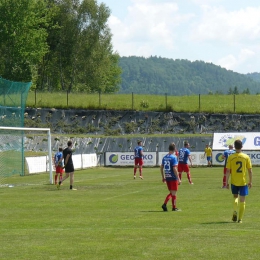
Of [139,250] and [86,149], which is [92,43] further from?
[139,250]

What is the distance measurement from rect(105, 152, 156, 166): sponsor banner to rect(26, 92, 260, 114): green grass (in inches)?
679

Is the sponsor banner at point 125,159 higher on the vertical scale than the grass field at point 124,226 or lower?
higher

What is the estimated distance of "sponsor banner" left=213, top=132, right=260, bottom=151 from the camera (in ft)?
179

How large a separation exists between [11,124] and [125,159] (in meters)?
17.4

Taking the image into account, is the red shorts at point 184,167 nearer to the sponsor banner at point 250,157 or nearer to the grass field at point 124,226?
the grass field at point 124,226

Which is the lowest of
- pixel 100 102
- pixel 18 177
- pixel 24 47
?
pixel 18 177

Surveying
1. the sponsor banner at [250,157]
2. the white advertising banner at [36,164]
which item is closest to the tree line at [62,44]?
the sponsor banner at [250,157]

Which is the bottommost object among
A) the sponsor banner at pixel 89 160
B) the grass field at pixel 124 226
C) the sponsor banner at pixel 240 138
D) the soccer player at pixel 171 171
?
the grass field at pixel 124 226

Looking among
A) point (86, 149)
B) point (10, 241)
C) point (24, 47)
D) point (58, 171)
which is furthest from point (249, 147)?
point (10, 241)

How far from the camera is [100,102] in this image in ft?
236

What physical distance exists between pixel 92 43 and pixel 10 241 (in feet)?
261

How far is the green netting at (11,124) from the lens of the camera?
118 feet

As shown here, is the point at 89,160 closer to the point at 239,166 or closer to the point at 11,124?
the point at 11,124

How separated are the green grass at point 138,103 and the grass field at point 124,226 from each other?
145 feet
